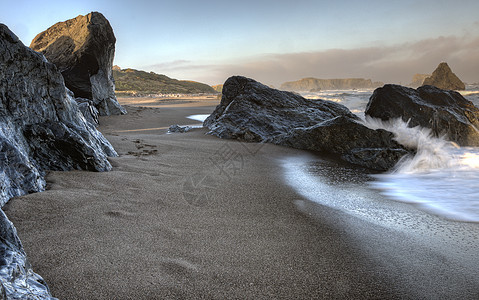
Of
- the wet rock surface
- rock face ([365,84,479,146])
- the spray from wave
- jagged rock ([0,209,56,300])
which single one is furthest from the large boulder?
rock face ([365,84,479,146])

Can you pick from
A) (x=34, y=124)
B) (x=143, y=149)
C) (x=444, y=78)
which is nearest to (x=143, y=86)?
(x=143, y=149)

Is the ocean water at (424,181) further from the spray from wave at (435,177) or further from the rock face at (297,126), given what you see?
the rock face at (297,126)

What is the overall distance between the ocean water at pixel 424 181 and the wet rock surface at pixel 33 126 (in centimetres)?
254

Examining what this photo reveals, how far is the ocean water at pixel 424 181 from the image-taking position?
295 centimetres

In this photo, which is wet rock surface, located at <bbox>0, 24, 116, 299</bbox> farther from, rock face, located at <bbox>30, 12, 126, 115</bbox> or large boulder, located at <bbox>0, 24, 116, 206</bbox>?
rock face, located at <bbox>30, 12, 126, 115</bbox>

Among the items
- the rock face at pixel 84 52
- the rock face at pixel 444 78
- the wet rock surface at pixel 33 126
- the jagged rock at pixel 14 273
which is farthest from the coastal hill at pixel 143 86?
the rock face at pixel 444 78

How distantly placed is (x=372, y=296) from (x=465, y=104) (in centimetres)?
799

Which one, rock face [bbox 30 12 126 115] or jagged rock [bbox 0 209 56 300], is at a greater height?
rock face [bbox 30 12 126 115]

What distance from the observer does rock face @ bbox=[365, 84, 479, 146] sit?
6426 millimetres

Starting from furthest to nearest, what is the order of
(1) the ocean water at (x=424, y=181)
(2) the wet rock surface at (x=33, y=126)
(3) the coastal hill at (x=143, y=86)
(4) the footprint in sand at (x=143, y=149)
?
(3) the coastal hill at (x=143, y=86), (4) the footprint in sand at (x=143, y=149), (1) the ocean water at (x=424, y=181), (2) the wet rock surface at (x=33, y=126)

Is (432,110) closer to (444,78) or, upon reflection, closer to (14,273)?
(14,273)

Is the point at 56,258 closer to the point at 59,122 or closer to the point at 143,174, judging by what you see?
the point at 143,174

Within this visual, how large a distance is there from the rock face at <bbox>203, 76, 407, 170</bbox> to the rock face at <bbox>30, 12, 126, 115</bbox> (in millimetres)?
4796

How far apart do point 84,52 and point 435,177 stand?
35.3 feet
